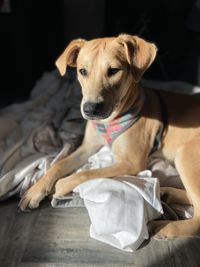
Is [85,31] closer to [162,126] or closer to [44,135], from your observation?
[44,135]

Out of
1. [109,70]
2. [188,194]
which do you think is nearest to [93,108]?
[109,70]

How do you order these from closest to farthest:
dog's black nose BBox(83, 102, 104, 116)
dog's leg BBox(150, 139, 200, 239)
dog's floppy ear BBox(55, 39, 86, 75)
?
dog's leg BBox(150, 139, 200, 239) < dog's black nose BBox(83, 102, 104, 116) < dog's floppy ear BBox(55, 39, 86, 75)

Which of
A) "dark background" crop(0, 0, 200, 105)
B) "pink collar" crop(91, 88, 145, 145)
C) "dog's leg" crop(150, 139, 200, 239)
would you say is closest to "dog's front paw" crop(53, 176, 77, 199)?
"pink collar" crop(91, 88, 145, 145)

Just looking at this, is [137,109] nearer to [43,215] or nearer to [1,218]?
[43,215]

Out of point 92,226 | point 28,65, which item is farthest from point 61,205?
point 28,65

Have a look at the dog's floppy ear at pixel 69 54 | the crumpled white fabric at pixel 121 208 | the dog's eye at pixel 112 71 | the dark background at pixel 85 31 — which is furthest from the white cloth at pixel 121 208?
A: the dark background at pixel 85 31

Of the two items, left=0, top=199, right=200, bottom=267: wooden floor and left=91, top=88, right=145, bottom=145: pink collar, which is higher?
left=91, top=88, right=145, bottom=145: pink collar

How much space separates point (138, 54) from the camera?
214cm

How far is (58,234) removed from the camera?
6.59ft

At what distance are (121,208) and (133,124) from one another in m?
0.64

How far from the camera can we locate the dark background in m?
3.57

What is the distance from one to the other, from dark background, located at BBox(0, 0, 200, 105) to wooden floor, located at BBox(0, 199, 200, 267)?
1.75 metres

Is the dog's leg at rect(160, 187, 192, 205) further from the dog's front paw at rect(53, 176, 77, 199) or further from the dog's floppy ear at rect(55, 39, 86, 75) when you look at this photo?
the dog's floppy ear at rect(55, 39, 86, 75)

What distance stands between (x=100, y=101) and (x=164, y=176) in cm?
67
